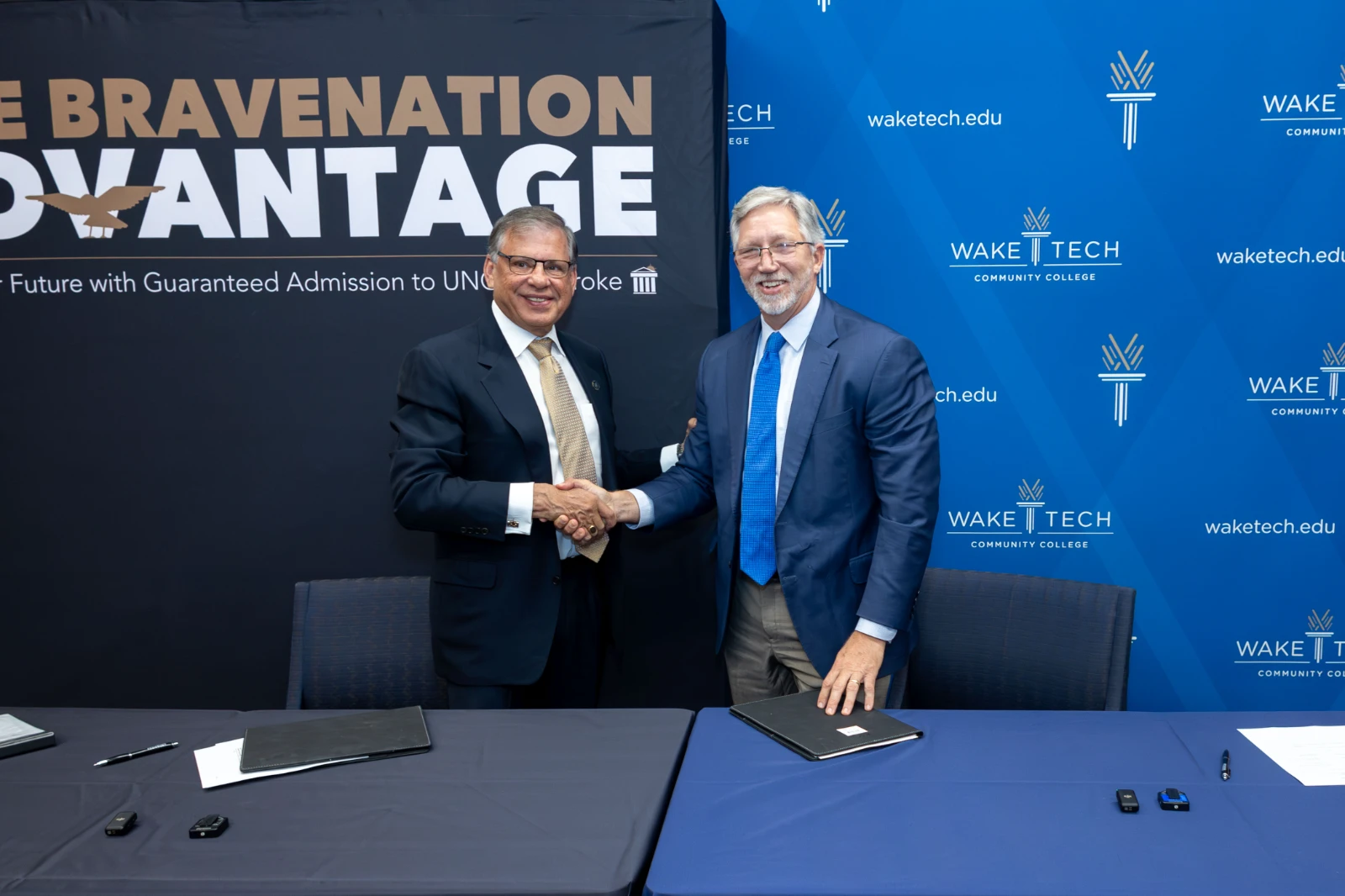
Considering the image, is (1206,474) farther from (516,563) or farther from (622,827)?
(622,827)

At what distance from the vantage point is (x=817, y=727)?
6.00 feet

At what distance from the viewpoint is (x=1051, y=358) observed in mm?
3420

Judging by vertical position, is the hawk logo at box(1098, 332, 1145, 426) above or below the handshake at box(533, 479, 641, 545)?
above

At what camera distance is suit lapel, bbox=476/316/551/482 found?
243 cm

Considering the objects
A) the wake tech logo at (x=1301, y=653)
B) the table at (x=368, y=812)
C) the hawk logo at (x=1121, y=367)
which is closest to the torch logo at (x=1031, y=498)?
the hawk logo at (x=1121, y=367)

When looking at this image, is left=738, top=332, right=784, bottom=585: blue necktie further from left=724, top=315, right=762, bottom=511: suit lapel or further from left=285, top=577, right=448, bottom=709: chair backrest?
left=285, top=577, right=448, bottom=709: chair backrest

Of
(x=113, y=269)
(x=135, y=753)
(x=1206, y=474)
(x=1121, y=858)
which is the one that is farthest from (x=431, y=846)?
(x=1206, y=474)

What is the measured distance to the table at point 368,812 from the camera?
1328 mm

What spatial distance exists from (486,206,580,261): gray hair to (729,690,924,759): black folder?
1.35 m

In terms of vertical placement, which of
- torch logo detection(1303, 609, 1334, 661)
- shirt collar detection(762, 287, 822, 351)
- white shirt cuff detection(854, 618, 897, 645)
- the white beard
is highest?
the white beard

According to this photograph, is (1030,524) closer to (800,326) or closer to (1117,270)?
(1117,270)

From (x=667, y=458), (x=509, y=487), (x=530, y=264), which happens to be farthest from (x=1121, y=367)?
(x=509, y=487)

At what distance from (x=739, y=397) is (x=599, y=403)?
48 centimetres

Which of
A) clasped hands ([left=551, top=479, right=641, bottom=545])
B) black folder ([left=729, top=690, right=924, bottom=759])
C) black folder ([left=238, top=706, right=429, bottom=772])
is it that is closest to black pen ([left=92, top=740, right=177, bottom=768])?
black folder ([left=238, top=706, right=429, bottom=772])
